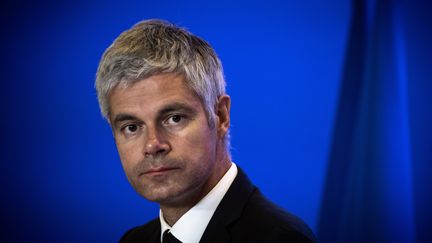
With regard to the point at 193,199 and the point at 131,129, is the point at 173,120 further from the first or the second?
the point at 193,199

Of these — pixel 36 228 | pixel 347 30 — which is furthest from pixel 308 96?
pixel 36 228

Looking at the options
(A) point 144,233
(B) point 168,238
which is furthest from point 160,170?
(A) point 144,233

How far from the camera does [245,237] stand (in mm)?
1723

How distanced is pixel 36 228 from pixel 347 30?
201 cm

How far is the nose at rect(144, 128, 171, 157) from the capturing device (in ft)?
5.52

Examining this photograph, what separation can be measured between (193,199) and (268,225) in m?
0.27

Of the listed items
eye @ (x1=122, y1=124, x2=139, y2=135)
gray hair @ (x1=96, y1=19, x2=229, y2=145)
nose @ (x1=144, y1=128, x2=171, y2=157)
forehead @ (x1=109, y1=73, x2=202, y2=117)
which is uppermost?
gray hair @ (x1=96, y1=19, x2=229, y2=145)

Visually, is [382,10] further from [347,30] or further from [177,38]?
[177,38]

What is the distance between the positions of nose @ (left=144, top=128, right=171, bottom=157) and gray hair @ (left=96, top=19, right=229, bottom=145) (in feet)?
0.57

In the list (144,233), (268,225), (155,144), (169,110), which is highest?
(169,110)

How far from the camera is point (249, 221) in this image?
5.79 feet

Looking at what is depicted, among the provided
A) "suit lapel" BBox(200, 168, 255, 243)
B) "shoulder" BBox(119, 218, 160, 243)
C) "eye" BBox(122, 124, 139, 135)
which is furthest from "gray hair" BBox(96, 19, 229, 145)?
"shoulder" BBox(119, 218, 160, 243)

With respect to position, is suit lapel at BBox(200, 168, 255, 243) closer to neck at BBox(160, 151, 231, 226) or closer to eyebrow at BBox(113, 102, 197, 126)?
neck at BBox(160, 151, 231, 226)

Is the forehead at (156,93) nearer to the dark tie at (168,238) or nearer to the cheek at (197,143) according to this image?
the cheek at (197,143)
